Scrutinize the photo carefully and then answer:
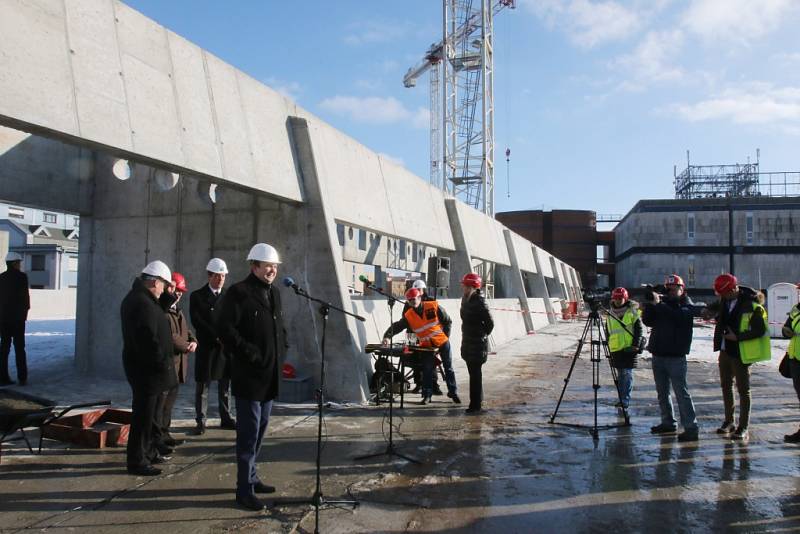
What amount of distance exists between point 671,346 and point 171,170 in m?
6.58

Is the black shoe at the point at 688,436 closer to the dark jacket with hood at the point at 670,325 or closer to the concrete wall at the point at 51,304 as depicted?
the dark jacket with hood at the point at 670,325

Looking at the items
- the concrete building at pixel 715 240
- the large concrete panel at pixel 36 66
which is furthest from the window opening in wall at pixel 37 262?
the concrete building at pixel 715 240

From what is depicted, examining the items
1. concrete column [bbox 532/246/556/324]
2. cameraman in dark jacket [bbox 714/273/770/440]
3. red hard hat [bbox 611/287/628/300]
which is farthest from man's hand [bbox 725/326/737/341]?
concrete column [bbox 532/246/556/324]

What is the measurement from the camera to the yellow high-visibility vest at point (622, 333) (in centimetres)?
777

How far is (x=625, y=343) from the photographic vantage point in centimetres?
776

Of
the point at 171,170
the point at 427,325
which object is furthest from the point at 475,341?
the point at 171,170

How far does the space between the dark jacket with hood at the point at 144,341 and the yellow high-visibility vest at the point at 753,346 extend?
6.50 m

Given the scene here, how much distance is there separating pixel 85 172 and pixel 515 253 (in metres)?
17.6

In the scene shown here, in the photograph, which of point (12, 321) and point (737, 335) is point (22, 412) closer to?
point (12, 321)

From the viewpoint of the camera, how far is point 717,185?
6144 cm

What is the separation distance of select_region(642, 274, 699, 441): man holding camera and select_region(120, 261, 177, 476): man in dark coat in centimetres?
557

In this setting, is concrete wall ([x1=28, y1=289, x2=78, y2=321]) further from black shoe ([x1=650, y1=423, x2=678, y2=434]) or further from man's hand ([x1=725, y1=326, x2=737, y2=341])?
man's hand ([x1=725, y1=326, x2=737, y2=341])

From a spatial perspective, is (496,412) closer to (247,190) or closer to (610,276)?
(247,190)

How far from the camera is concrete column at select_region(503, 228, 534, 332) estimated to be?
23.1 meters
